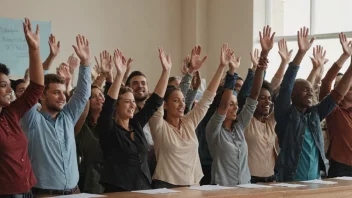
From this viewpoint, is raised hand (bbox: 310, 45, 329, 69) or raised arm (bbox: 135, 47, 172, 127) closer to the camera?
raised arm (bbox: 135, 47, 172, 127)

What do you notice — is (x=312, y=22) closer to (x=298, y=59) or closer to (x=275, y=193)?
(x=298, y=59)

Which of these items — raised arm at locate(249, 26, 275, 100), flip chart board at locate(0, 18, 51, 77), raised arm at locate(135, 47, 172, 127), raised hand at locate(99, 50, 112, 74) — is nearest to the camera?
raised arm at locate(135, 47, 172, 127)

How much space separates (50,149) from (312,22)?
4825 millimetres

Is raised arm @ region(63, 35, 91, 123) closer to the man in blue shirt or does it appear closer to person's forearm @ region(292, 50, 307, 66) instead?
the man in blue shirt

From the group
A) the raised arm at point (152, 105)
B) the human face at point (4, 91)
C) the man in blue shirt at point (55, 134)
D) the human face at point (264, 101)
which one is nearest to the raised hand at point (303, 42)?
the human face at point (264, 101)

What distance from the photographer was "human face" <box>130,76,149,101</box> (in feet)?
14.4

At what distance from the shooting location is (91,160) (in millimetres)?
3998

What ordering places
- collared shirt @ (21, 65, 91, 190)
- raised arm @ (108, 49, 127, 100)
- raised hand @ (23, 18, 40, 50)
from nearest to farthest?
raised hand @ (23, 18, 40, 50)
collared shirt @ (21, 65, 91, 190)
raised arm @ (108, 49, 127, 100)

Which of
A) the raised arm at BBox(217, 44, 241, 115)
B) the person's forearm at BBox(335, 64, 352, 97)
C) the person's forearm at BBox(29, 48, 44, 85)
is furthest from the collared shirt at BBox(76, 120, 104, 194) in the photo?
the person's forearm at BBox(335, 64, 352, 97)

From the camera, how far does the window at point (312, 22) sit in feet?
23.0

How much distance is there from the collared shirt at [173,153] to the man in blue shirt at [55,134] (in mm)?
544

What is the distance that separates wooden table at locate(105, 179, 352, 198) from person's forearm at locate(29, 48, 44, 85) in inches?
27.7

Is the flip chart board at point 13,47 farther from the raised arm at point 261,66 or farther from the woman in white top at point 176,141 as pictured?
the raised arm at point 261,66

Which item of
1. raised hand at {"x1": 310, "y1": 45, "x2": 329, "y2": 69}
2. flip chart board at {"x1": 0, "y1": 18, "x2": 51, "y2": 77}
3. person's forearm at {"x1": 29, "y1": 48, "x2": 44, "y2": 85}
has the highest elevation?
flip chart board at {"x1": 0, "y1": 18, "x2": 51, "y2": 77}
